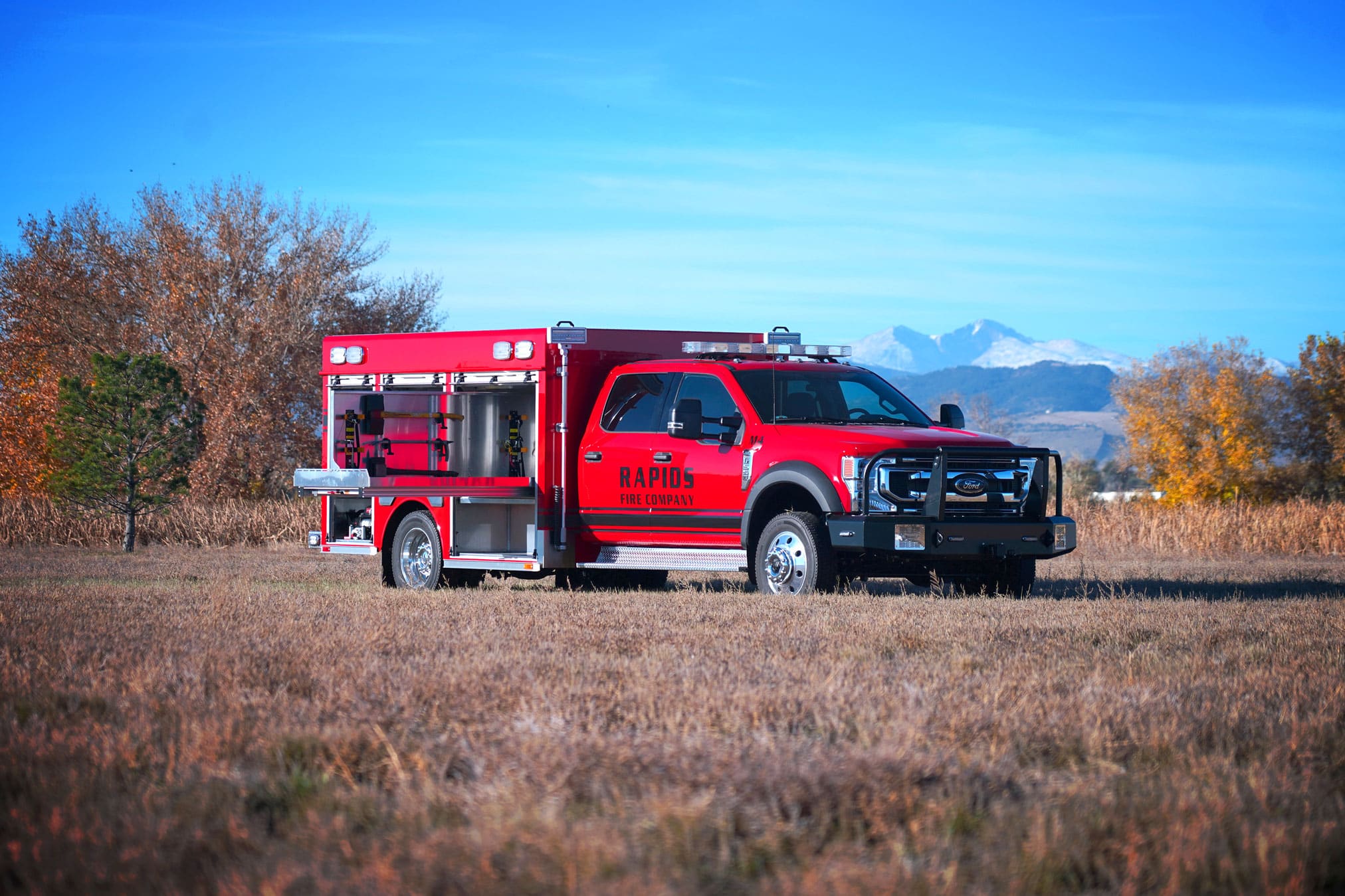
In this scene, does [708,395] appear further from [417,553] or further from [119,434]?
[119,434]

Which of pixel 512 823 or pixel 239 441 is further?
pixel 239 441

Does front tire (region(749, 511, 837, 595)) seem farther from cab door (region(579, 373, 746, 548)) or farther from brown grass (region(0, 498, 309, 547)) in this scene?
brown grass (region(0, 498, 309, 547))

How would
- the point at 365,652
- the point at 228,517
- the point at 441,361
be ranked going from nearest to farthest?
the point at 365,652 → the point at 441,361 → the point at 228,517

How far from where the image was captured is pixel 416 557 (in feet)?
50.4

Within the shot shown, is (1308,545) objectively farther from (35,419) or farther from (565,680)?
(35,419)

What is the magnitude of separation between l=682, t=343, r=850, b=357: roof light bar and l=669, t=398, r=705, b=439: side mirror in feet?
3.48

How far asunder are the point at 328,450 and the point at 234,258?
22.0 metres

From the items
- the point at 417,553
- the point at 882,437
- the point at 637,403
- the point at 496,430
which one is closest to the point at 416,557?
the point at 417,553

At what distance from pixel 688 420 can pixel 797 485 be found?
1160 millimetres

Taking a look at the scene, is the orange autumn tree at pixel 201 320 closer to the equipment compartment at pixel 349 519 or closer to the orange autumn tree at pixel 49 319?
the orange autumn tree at pixel 49 319

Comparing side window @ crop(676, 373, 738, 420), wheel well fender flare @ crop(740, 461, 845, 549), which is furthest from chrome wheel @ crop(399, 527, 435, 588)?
wheel well fender flare @ crop(740, 461, 845, 549)

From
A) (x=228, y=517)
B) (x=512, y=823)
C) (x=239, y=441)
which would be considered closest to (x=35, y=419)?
(x=239, y=441)

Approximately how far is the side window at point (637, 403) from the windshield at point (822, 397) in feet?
2.70

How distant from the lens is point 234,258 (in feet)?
120
